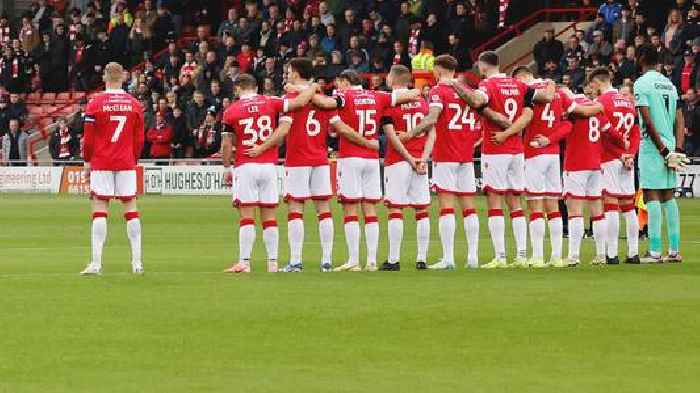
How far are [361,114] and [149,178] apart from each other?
25780mm

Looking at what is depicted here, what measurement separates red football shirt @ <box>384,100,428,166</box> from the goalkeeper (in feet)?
8.01

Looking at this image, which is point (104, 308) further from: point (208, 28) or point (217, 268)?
point (208, 28)

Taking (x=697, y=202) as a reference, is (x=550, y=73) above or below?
above

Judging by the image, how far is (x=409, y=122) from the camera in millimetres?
17281

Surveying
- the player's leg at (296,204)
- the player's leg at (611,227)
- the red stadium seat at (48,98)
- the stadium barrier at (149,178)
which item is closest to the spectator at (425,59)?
the stadium barrier at (149,178)

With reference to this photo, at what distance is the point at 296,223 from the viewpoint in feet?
54.3

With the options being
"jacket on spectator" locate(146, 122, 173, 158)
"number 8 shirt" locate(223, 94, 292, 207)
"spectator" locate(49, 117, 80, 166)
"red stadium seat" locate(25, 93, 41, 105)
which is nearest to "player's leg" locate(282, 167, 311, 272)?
"number 8 shirt" locate(223, 94, 292, 207)

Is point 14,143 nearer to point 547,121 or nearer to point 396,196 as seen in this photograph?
point 396,196

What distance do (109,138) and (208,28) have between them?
110 ft

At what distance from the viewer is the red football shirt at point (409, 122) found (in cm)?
1720

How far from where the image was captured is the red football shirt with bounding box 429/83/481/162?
674 inches

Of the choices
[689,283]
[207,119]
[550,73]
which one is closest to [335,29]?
[207,119]

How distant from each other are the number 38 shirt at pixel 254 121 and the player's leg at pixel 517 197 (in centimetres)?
251

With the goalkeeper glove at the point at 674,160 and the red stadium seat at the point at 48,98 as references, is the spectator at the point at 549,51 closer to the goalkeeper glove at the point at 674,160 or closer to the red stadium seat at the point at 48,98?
the red stadium seat at the point at 48,98
